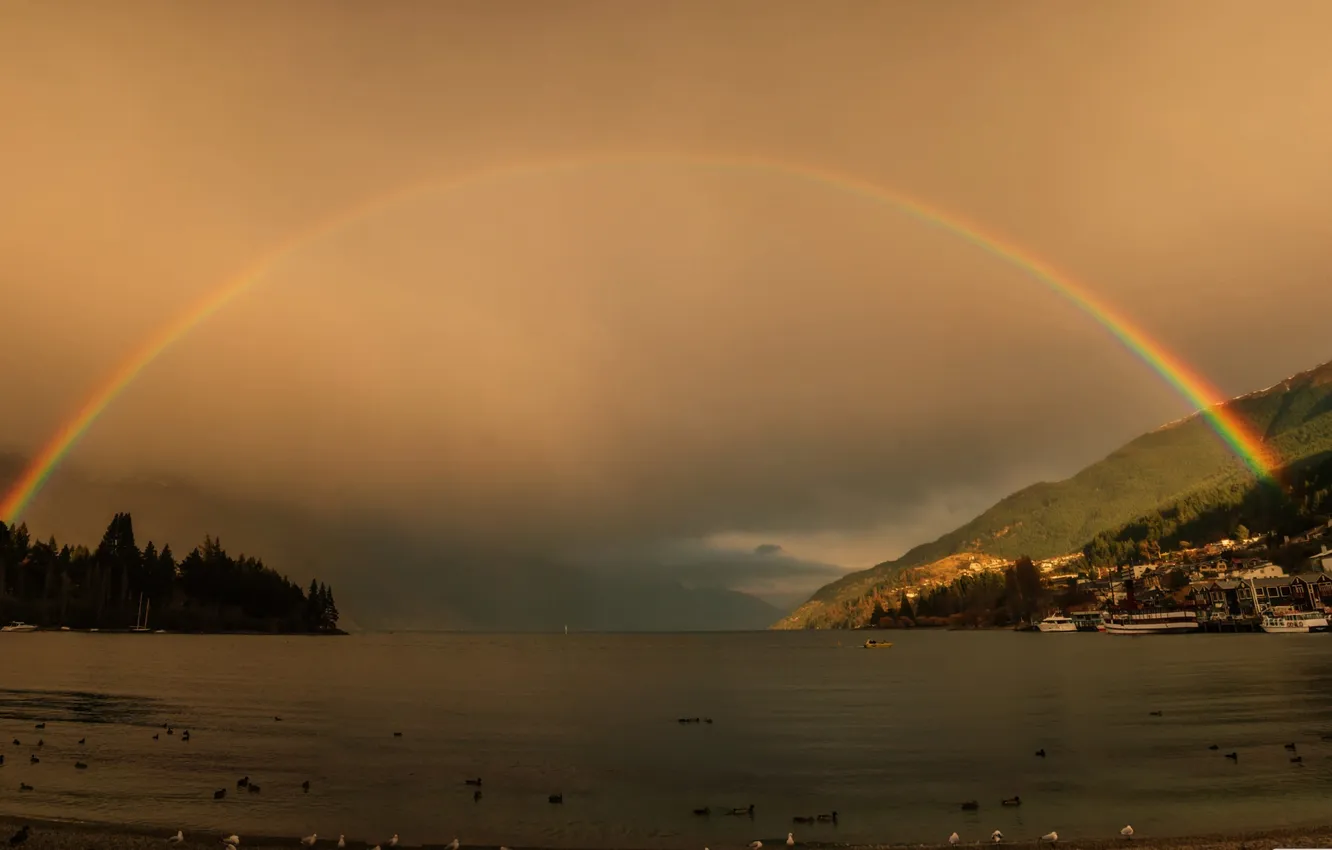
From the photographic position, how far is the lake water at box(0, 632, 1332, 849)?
3466cm

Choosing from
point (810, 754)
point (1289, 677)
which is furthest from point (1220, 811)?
point (1289, 677)

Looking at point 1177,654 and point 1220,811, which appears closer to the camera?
point 1220,811

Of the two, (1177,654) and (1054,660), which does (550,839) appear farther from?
(1177,654)

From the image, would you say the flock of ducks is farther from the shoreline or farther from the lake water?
the lake water

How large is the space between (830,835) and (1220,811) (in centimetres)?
1745

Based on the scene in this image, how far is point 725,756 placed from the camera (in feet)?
179

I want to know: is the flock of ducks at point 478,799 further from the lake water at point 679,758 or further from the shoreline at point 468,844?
the lake water at point 679,758

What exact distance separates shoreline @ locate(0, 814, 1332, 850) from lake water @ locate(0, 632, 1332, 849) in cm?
130

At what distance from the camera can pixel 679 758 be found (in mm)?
54000

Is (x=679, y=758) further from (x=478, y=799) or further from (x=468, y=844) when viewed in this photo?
(x=468, y=844)

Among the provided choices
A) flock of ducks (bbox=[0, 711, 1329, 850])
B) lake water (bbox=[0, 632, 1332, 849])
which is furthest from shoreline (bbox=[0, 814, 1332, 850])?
lake water (bbox=[0, 632, 1332, 849])

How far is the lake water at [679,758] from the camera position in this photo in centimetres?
3466

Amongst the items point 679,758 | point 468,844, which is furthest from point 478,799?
point 679,758

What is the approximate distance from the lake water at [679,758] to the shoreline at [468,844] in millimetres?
1301
